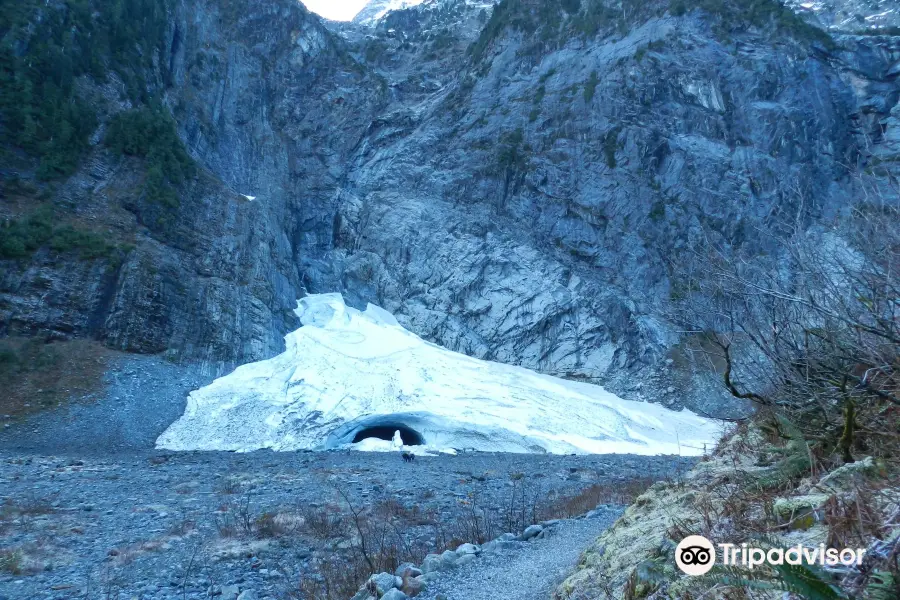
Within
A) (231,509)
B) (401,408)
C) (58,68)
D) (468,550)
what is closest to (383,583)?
(468,550)

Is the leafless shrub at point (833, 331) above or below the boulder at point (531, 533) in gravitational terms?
above

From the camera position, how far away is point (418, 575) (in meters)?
5.02

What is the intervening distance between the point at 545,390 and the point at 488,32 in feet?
101

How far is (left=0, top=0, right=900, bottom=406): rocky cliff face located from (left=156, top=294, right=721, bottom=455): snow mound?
222 centimetres

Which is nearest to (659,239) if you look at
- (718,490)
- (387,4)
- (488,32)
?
(488,32)

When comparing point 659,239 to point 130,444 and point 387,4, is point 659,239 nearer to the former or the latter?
point 130,444

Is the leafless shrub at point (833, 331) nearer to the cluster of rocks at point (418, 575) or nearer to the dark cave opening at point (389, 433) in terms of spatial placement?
the cluster of rocks at point (418, 575)

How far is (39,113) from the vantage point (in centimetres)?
2477

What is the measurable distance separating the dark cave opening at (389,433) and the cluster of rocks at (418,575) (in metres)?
15.4

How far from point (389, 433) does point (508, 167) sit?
68.9 feet

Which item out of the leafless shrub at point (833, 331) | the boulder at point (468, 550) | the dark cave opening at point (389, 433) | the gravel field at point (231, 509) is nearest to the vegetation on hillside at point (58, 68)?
the gravel field at point (231, 509)

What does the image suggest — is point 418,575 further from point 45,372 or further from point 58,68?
point 58,68

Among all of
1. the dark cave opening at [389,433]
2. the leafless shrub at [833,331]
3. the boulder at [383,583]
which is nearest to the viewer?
the leafless shrub at [833,331]

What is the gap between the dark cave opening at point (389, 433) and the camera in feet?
69.7
